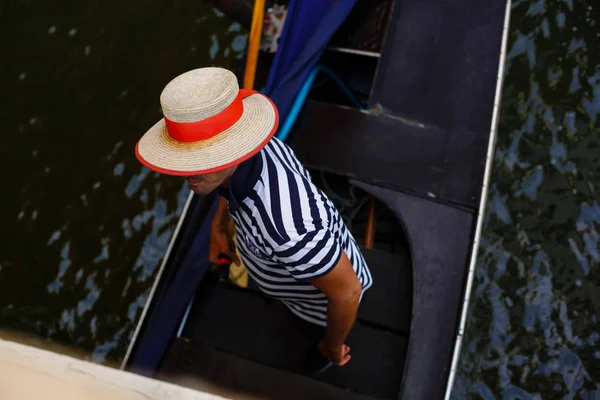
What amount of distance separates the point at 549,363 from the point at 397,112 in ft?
5.64

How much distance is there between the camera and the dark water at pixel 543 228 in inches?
110

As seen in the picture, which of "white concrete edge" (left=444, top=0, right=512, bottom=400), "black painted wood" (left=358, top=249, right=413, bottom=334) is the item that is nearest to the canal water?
"white concrete edge" (left=444, top=0, right=512, bottom=400)

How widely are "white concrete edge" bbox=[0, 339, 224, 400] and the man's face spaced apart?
621 millimetres

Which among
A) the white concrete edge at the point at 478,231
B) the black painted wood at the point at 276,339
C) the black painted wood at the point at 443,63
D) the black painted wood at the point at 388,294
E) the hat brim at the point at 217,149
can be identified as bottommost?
the black painted wood at the point at 276,339

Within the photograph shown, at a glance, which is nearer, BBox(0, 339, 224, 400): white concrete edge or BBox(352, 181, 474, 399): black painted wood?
BBox(0, 339, 224, 400): white concrete edge

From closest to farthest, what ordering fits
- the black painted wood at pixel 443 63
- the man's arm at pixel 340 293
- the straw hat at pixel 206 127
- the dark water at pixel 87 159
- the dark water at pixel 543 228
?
the straw hat at pixel 206 127, the man's arm at pixel 340 293, the black painted wood at pixel 443 63, the dark water at pixel 543 228, the dark water at pixel 87 159

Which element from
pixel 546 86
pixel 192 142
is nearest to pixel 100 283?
pixel 192 142

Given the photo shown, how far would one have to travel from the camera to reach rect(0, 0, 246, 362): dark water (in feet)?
10.9

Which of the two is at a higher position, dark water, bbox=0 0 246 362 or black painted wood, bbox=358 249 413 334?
black painted wood, bbox=358 249 413 334

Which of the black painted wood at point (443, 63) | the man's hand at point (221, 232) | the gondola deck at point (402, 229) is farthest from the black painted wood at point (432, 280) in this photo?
the man's hand at point (221, 232)

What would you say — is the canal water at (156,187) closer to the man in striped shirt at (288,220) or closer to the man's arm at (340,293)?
the man's arm at (340,293)

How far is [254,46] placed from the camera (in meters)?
2.56

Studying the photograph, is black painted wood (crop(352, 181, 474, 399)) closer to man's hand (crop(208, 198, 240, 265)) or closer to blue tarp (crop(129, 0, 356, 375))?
blue tarp (crop(129, 0, 356, 375))

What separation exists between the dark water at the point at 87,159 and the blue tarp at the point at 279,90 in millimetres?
1118
